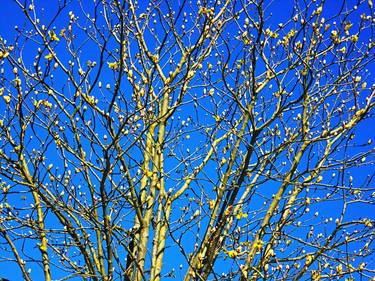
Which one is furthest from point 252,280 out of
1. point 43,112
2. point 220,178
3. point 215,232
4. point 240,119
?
point 43,112

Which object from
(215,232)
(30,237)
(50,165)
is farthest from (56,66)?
(215,232)

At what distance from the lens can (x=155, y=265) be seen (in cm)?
666

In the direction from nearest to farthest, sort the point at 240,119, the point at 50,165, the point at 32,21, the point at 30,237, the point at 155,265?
the point at 32,21 < the point at 50,165 < the point at 30,237 < the point at 155,265 < the point at 240,119

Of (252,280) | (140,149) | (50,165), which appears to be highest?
(140,149)

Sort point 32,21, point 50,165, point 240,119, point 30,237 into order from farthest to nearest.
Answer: point 240,119 < point 30,237 < point 50,165 < point 32,21

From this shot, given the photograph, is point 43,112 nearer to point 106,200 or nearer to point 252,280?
point 106,200

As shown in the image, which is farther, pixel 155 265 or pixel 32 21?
pixel 155 265

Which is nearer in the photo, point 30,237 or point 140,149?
point 30,237

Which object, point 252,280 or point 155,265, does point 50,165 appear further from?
point 252,280

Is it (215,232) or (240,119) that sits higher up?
(240,119)

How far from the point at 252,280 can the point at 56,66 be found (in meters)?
3.08

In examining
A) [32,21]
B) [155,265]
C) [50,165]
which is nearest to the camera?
[32,21]

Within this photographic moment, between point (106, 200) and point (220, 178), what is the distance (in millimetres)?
1472

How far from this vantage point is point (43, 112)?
238 inches
